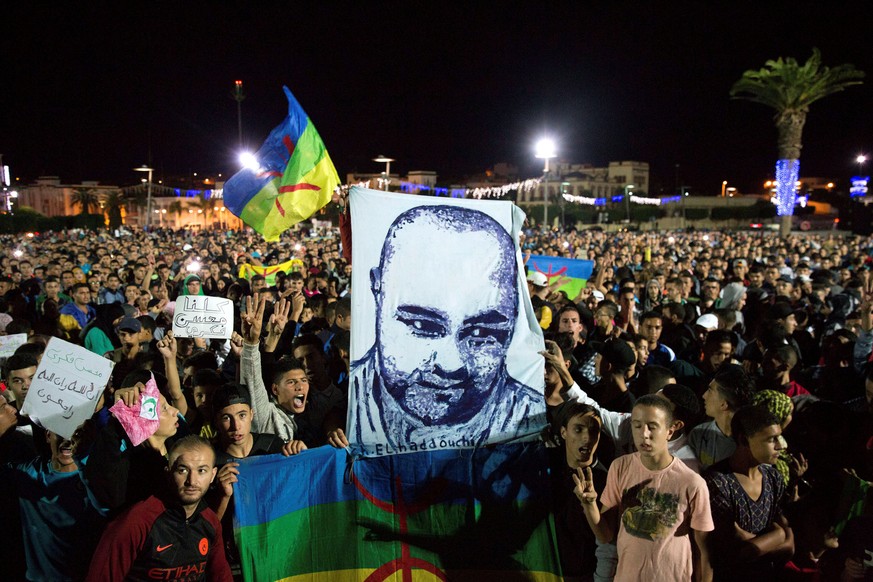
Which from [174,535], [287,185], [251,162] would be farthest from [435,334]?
[251,162]

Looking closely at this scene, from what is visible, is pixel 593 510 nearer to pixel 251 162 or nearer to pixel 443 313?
pixel 443 313

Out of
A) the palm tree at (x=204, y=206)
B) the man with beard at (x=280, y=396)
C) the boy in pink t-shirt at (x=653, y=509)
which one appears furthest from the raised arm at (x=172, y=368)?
the palm tree at (x=204, y=206)

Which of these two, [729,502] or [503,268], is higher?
[503,268]

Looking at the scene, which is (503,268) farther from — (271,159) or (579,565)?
(271,159)

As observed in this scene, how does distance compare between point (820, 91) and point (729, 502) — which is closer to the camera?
point (729, 502)

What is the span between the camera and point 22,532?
3537 mm

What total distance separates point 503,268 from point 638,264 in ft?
46.7

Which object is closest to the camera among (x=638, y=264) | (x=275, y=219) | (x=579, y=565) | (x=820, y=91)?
(x=579, y=565)

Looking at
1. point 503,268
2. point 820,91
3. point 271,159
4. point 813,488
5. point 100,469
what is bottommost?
point 813,488

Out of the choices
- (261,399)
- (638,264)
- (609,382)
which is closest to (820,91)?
(638,264)

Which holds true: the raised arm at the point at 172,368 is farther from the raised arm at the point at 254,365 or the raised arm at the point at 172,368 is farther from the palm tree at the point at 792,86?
the palm tree at the point at 792,86

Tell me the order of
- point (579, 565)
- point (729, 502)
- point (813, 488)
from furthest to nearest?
point (813, 488), point (579, 565), point (729, 502)

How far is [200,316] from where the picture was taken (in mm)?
5031

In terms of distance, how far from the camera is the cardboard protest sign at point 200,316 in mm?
5008
